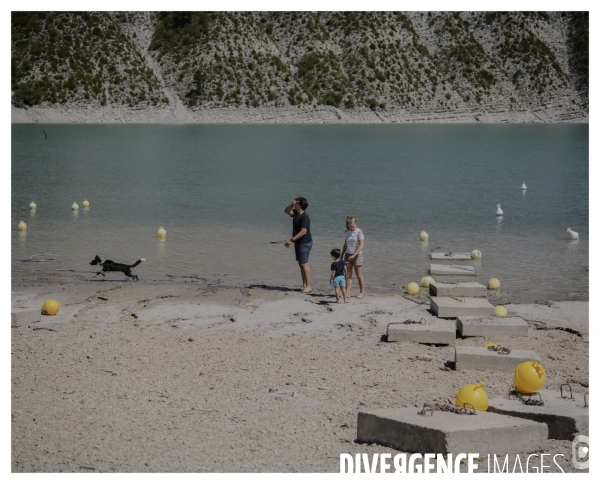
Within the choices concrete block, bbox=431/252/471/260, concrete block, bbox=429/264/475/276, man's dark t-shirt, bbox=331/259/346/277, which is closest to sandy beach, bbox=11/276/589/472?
man's dark t-shirt, bbox=331/259/346/277

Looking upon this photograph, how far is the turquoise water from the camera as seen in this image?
19062 mm

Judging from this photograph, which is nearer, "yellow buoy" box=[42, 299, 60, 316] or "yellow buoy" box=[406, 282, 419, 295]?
"yellow buoy" box=[42, 299, 60, 316]

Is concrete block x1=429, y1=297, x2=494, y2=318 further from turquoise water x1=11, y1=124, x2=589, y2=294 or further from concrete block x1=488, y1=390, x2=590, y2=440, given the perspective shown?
concrete block x1=488, y1=390, x2=590, y2=440

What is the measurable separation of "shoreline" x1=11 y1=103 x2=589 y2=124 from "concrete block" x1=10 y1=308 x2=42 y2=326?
91459 millimetres

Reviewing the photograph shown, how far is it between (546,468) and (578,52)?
500ft

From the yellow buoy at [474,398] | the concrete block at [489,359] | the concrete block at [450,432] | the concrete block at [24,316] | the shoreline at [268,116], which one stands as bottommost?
the concrete block at [450,432]

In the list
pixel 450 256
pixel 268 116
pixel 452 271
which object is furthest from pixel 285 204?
pixel 268 116

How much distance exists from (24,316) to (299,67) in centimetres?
11970

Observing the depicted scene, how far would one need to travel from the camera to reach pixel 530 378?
836 centimetres

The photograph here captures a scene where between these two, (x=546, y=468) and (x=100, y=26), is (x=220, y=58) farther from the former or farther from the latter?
(x=546, y=468)

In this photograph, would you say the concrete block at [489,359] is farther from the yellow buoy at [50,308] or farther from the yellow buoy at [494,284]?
the yellow buoy at [50,308]

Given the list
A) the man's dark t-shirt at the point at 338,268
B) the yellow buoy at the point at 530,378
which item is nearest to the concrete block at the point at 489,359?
the yellow buoy at the point at 530,378

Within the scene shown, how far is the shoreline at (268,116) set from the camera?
104750mm

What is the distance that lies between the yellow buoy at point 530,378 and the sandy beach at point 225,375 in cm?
59
